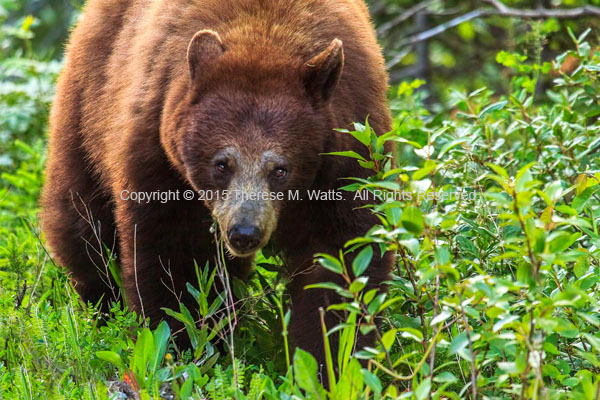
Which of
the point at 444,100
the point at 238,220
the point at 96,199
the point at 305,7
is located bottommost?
the point at 444,100

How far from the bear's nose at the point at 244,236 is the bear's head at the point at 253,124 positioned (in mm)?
86

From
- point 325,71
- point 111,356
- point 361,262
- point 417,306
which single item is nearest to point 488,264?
point 417,306

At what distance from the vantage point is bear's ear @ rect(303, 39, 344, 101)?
3.85 metres

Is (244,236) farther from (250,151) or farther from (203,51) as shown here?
(203,51)

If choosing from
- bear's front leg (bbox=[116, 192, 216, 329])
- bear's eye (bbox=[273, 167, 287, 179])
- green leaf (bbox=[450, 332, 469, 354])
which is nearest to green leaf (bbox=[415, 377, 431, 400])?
green leaf (bbox=[450, 332, 469, 354])

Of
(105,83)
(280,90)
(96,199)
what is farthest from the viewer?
(96,199)

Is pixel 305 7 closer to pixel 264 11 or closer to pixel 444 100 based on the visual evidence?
pixel 264 11

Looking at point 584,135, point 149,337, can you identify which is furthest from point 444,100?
point 149,337

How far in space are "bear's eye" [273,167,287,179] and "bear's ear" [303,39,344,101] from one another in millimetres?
372

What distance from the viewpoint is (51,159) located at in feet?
18.1

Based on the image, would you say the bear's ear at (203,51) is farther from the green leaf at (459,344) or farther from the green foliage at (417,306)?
the green leaf at (459,344)

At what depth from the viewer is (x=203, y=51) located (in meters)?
3.94

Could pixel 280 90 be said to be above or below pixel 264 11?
below

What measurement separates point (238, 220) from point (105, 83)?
1.60 metres
